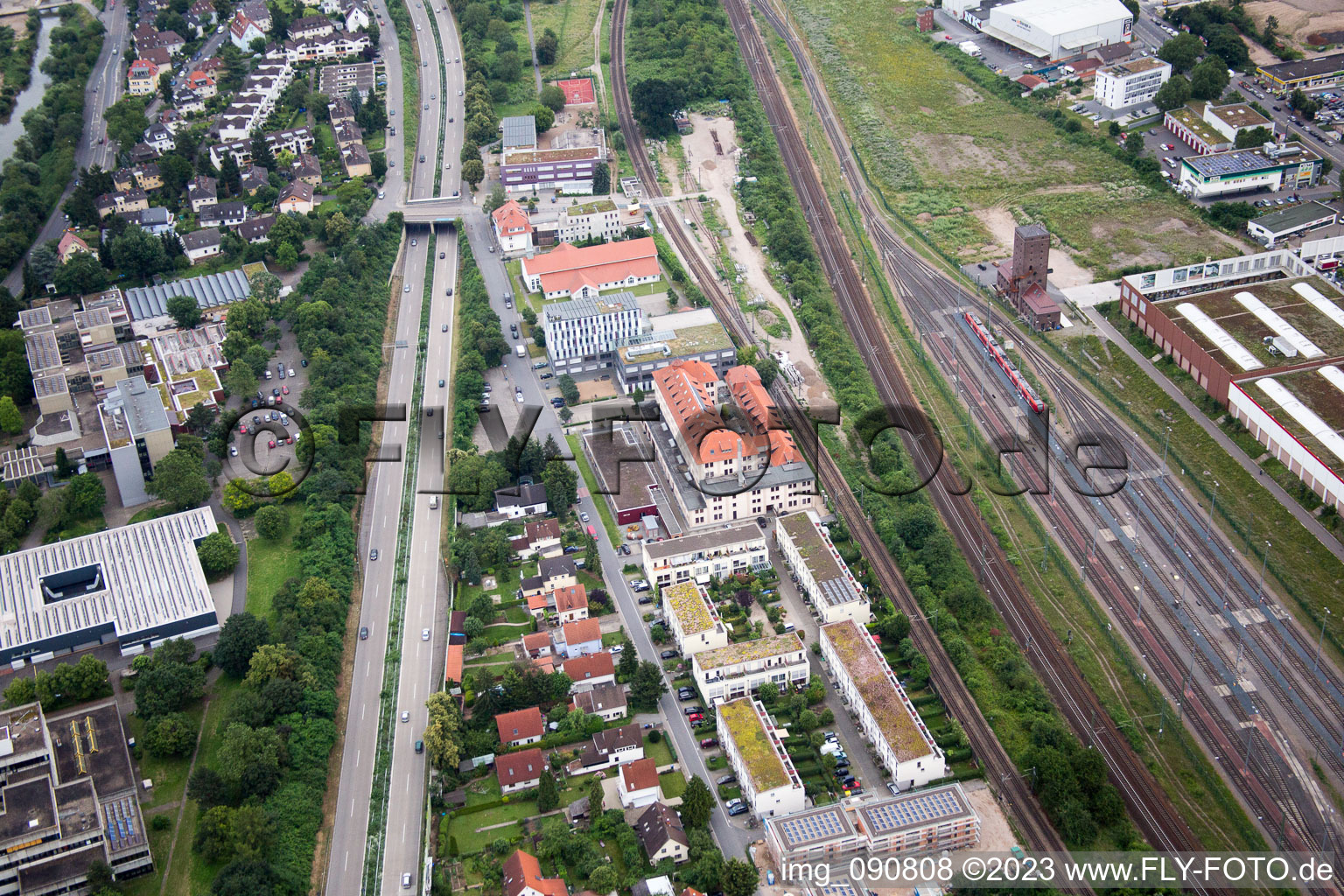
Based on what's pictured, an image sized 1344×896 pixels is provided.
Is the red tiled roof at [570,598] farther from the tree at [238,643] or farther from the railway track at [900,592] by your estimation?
the railway track at [900,592]

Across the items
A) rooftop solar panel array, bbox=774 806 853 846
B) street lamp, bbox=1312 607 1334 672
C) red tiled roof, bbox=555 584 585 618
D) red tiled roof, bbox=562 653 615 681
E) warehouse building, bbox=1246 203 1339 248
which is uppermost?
warehouse building, bbox=1246 203 1339 248

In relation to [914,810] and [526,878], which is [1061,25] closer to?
[914,810]

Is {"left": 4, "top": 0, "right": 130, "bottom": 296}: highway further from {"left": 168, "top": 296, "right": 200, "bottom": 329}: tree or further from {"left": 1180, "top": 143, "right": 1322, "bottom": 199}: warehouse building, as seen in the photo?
{"left": 1180, "top": 143, "right": 1322, "bottom": 199}: warehouse building

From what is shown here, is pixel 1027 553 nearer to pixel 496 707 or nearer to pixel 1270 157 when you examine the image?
pixel 496 707

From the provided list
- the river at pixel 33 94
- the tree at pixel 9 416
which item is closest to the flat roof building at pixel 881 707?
the tree at pixel 9 416

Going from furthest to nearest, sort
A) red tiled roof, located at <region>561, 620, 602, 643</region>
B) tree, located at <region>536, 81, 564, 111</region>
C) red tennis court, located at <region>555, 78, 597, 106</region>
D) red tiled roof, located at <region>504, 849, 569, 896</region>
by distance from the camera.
→ red tennis court, located at <region>555, 78, 597, 106</region> < tree, located at <region>536, 81, 564, 111</region> < red tiled roof, located at <region>561, 620, 602, 643</region> < red tiled roof, located at <region>504, 849, 569, 896</region>

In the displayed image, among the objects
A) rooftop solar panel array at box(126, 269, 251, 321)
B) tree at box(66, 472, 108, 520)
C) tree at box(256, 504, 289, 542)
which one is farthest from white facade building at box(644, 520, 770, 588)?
rooftop solar panel array at box(126, 269, 251, 321)

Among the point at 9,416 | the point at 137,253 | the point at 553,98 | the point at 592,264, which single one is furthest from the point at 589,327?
the point at 553,98

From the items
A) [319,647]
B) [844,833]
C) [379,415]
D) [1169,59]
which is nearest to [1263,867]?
[844,833]

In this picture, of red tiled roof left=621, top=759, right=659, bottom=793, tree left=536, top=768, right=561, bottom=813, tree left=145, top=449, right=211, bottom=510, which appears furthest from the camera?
tree left=145, top=449, right=211, bottom=510
